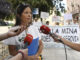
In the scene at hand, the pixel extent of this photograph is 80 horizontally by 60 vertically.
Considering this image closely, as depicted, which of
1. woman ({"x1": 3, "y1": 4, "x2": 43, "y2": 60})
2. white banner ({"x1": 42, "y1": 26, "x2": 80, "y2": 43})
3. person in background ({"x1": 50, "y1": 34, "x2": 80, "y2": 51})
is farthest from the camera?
white banner ({"x1": 42, "y1": 26, "x2": 80, "y2": 43})

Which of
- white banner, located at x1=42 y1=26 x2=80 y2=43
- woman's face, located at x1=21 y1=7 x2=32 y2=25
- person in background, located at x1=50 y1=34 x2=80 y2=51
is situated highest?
woman's face, located at x1=21 y1=7 x2=32 y2=25

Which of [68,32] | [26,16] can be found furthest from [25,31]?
[68,32]

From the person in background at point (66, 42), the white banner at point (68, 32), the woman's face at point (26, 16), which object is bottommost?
the white banner at point (68, 32)

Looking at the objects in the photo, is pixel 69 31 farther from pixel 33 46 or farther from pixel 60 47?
pixel 33 46

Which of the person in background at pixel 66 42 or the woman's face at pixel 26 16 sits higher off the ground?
the woman's face at pixel 26 16

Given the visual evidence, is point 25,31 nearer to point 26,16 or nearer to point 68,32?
point 26,16

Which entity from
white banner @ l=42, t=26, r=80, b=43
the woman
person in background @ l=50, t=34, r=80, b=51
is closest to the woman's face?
the woman

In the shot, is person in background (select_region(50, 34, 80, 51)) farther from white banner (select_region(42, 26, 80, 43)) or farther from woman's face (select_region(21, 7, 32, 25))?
white banner (select_region(42, 26, 80, 43))

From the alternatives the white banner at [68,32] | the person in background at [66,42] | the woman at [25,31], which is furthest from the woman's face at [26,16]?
the white banner at [68,32]

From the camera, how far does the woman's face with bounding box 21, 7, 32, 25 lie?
2601 mm

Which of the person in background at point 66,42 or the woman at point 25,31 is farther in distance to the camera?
the woman at point 25,31

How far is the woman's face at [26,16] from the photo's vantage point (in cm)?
260

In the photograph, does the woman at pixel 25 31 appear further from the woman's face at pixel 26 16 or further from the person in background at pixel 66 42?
Answer: the person in background at pixel 66 42

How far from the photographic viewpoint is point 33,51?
2.47 metres
